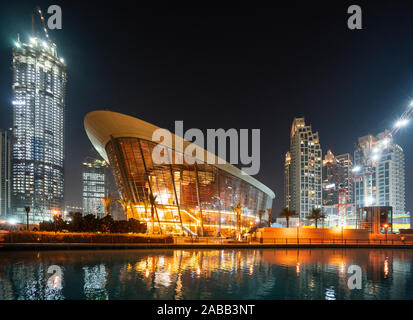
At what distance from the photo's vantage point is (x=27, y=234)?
32.2m

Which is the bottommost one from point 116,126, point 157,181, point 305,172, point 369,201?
point 369,201

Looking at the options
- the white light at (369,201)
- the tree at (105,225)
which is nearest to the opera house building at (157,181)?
the tree at (105,225)

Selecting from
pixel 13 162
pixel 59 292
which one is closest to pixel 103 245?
pixel 59 292

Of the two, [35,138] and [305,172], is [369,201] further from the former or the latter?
[35,138]

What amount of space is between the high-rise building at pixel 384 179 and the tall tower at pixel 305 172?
24875 millimetres

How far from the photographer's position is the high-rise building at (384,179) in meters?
172

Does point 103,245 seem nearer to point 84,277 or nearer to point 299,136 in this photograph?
point 84,277

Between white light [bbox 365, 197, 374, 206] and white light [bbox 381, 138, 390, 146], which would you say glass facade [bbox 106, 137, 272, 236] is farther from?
white light [bbox 381, 138, 390, 146]

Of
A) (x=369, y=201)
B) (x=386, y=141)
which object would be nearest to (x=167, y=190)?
(x=369, y=201)

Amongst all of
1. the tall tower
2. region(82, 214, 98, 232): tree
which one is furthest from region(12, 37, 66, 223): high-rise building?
region(82, 214, 98, 232): tree

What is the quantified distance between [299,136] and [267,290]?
186479mm

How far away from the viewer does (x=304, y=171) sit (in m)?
186

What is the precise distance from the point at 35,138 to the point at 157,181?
524 ft

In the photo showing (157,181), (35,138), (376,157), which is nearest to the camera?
(157,181)
